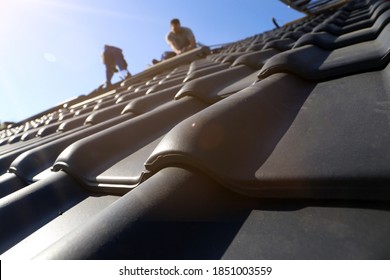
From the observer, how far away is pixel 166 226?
0.55m

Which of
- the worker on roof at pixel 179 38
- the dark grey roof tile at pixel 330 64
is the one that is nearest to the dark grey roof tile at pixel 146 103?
the dark grey roof tile at pixel 330 64

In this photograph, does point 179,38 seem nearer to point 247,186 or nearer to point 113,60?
point 113,60

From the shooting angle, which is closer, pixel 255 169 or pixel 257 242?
pixel 257 242

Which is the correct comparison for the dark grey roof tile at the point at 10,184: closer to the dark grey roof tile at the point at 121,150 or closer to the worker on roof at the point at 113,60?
the dark grey roof tile at the point at 121,150

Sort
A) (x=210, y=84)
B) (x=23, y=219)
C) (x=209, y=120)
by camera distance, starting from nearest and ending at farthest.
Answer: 1. (x=209, y=120)
2. (x=23, y=219)
3. (x=210, y=84)

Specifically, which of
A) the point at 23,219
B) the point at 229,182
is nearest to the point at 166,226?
the point at 229,182

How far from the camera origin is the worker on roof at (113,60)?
28.8 feet

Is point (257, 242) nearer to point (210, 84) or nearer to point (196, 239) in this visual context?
point (196, 239)

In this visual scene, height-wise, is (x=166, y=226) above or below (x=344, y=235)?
above

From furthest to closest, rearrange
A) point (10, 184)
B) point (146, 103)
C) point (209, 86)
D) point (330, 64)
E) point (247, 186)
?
point (146, 103), point (209, 86), point (10, 184), point (330, 64), point (247, 186)

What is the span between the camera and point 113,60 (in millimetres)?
8883

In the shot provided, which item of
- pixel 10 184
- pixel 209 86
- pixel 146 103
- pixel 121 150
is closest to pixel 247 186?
pixel 121 150
